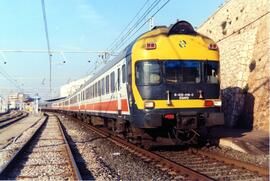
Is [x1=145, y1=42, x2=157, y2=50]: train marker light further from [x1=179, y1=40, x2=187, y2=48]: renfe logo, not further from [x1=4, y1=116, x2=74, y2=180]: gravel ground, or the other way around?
[x1=4, y1=116, x2=74, y2=180]: gravel ground

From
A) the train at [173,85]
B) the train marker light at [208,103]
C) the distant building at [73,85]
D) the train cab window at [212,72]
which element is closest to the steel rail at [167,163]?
the train at [173,85]

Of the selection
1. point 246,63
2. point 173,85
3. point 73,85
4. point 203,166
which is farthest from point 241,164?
point 73,85

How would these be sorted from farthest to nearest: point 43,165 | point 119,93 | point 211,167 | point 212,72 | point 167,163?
1. point 119,93
2. point 212,72
3. point 43,165
4. point 167,163
5. point 211,167

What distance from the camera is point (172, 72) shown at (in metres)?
12.2

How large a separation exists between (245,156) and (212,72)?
2810 mm

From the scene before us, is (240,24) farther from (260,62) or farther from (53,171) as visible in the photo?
(53,171)

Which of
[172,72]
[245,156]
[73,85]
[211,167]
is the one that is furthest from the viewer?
[73,85]

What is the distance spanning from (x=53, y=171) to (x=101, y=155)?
2.67 metres

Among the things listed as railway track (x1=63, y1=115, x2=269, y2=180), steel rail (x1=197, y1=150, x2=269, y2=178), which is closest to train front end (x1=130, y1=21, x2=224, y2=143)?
railway track (x1=63, y1=115, x2=269, y2=180)

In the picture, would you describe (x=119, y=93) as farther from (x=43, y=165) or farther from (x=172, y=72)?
(x=43, y=165)

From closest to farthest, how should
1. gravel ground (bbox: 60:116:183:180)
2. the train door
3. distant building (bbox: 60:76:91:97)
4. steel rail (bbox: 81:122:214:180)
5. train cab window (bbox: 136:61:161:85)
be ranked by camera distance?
1. steel rail (bbox: 81:122:214:180)
2. gravel ground (bbox: 60:116:183:180)
3. train cab window (bbox: 136:61:161:85)
4. the train door
5. distant building (bbox: 60:76:91:97)

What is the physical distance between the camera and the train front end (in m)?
11.8

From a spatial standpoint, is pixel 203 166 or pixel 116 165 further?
pixel 116 165

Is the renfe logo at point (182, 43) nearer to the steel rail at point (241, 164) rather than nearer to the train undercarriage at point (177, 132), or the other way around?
the train undercarriage at point (177, 132)
